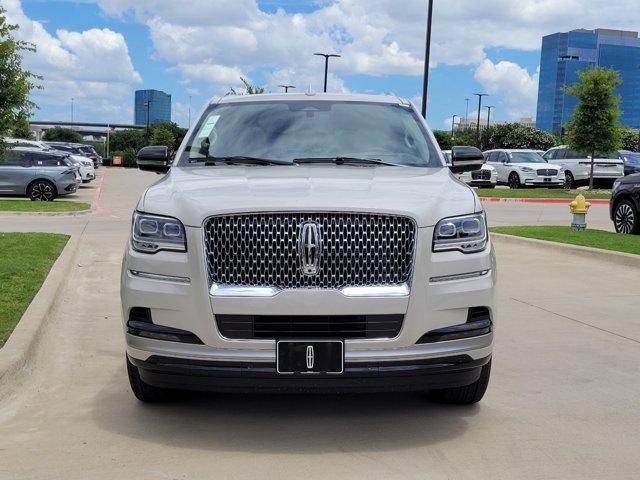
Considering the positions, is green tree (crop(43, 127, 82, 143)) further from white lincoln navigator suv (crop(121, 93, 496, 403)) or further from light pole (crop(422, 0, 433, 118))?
white lincoln navigator suv (crop(121, 93, 496, 403))

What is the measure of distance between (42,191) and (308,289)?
2341cm

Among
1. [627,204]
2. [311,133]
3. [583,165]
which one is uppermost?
[311,133]

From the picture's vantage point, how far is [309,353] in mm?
4180

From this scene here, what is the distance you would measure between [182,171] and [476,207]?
6.06 feet

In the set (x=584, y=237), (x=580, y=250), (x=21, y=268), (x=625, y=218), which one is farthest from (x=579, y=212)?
(x=21, y=268)

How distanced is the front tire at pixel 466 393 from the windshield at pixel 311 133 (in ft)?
4.81

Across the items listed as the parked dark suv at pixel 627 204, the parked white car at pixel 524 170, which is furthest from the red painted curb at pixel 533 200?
the parked dark suv at pixel 627 204

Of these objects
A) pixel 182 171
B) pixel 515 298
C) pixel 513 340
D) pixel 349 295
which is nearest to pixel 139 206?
pixel 182 171

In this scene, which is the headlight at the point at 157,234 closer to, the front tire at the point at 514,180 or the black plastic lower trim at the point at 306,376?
the black plastic lower trim at the point at 306,376

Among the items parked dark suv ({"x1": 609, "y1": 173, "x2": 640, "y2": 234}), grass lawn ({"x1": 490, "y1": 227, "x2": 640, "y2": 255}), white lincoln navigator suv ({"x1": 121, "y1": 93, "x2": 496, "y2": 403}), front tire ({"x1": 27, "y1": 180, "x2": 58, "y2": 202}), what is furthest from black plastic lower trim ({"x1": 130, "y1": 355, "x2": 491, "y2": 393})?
front tire ({"x1": 27, "y1": 180, "x2": 58, "y2": 202})

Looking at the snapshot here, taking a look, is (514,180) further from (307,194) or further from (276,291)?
(276,291)

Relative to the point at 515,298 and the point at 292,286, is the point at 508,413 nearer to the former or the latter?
the point at 292,286

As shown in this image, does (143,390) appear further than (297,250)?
Yes

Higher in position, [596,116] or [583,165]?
[596,116]
